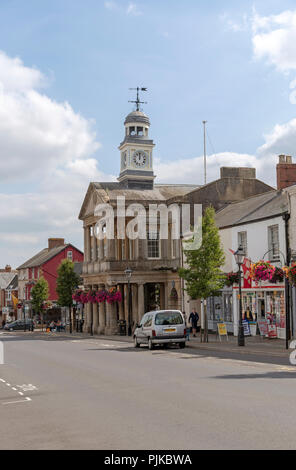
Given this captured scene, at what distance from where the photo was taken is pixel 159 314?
2780 centimetres

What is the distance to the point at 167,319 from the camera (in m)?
27.9

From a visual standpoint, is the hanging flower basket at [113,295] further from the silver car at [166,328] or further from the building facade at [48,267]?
the building facade at [48,267]

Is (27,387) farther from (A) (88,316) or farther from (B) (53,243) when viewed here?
(B) (53,243)

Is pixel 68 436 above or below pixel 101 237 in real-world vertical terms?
below

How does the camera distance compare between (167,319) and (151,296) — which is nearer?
(167,319)

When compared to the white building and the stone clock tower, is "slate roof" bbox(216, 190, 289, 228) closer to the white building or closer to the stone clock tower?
the white building

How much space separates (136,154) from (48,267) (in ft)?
107

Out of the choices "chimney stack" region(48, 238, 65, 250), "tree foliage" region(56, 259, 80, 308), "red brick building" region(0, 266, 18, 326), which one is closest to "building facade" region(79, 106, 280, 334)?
"tree foliage" region(56, 259, 80, 308)

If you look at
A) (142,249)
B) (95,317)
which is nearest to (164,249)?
(142,249)

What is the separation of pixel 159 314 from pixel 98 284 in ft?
87.3

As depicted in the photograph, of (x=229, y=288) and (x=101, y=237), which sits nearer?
(x=229, y=288)

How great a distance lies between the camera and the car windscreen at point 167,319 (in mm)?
27781

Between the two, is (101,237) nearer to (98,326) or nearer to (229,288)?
(98,326)
